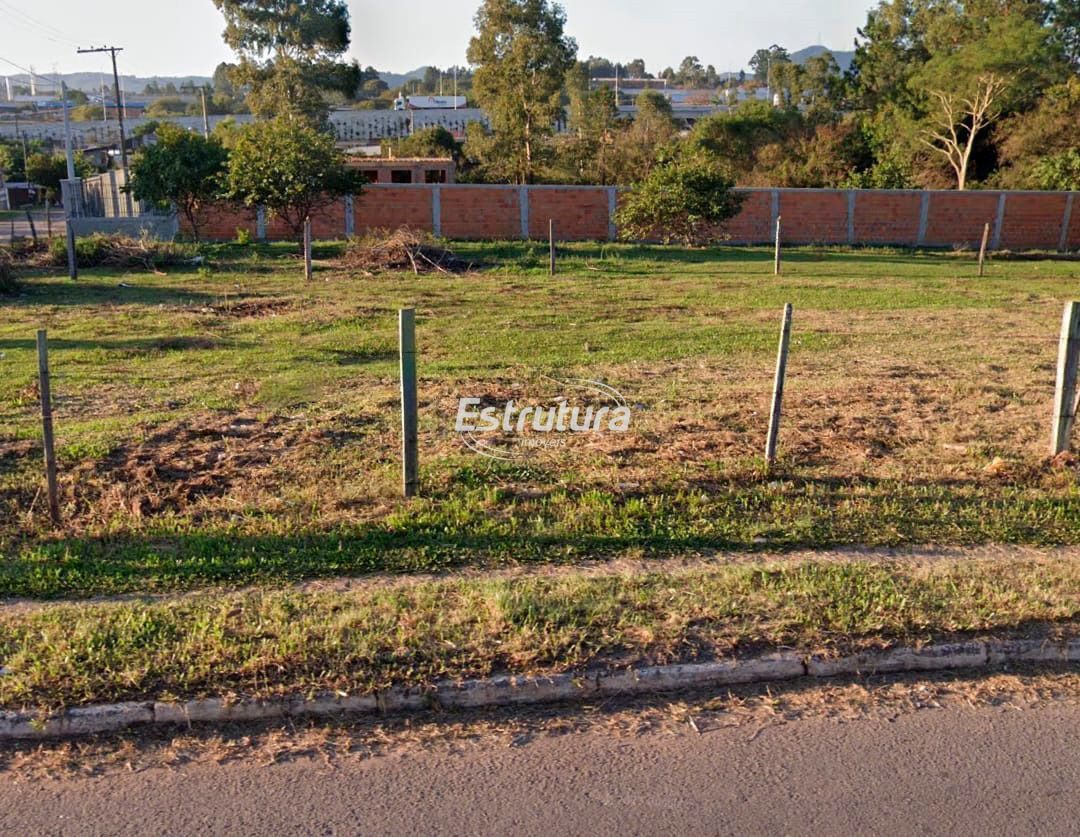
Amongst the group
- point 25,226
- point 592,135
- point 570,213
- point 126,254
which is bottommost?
point 25,226

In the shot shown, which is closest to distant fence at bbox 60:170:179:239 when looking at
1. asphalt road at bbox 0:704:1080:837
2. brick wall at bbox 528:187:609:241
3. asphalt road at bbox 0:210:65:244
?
asphalt road at bbox 0:210:65:244

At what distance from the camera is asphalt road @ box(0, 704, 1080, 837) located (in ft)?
11.4

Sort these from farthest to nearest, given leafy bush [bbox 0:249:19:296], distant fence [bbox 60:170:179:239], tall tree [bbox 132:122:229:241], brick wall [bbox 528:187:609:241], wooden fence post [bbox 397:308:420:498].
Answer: brick wall [bbox 528:187:609:241], distant fence [bbox 60:170:179:239], tall tree [bbox 132:122:229:241], leafy bush [bbox 0:249:19:296], wooden fence post [bbox 397:308:420:498]

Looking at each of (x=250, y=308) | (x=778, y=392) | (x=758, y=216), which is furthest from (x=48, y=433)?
(x=758, y=216)

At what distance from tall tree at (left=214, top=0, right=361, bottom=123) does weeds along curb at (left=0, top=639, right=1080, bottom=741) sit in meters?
46.0

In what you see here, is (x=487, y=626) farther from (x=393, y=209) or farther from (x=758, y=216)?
(x=758, y=216)

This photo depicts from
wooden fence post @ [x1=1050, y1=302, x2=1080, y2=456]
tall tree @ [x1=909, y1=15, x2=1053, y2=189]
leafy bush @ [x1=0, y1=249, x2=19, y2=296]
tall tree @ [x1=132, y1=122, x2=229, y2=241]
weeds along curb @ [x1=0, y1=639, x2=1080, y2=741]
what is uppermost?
tall tree @ [x1=909, y1=15, x2=1053, y2=189]

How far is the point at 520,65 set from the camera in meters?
41.5

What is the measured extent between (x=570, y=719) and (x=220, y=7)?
49675mm

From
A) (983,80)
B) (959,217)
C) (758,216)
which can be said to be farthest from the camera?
(983,80)

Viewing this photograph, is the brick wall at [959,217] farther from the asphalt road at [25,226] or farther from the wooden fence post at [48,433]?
the wooden fence post at [48,433]

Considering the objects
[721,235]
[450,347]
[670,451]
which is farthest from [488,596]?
[721,235]

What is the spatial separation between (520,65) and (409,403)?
124 feet

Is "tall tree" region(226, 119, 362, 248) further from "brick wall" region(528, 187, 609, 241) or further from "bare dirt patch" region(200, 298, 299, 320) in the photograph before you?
"bare dirt patch" region(200, 298, 299, 320)
